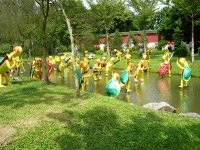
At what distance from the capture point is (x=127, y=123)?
1064 centimetres

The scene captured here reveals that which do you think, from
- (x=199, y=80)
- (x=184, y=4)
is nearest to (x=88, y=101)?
(x=199, y=80)

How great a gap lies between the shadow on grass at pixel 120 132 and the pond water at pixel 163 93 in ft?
16.0

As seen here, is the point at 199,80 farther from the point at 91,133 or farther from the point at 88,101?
the point at 91,133

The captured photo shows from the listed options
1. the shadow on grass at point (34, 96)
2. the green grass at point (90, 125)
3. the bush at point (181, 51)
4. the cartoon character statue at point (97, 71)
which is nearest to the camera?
the green grass at point (90, 125)

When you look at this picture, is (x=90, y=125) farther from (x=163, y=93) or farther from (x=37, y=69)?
(x=37, y=69)

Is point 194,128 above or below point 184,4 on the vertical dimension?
below

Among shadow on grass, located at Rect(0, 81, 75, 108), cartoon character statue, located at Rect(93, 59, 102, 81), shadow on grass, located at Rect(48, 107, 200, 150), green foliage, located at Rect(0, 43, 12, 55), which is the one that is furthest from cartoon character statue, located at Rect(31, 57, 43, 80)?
green foliage, located at Rect(0, 43, 12, 55)

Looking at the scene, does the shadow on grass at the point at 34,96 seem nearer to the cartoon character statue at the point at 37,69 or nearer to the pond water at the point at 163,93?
the pond water at the point at 163,93

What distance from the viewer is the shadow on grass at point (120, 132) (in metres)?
9.27

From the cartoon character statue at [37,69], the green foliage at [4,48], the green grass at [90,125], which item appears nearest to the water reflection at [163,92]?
the cartoon character statue at [37,69]

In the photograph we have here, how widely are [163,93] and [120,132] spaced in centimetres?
1049

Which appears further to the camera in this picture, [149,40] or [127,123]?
[149,40]

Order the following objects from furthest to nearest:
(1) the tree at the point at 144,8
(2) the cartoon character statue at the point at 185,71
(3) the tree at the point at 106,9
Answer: (3) the tree at the point at 106,9 < (1) the tree at the point at 144,8 < (2) the cartoon character statue at the point at 185,71

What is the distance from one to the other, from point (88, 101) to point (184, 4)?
21.0 metres
